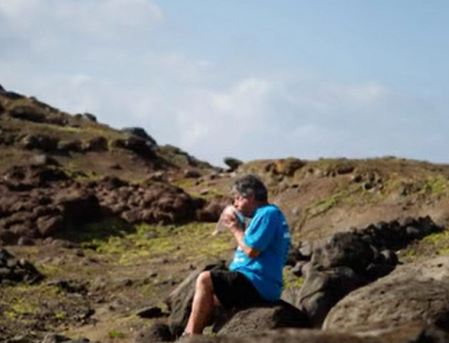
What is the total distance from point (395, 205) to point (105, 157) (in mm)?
16810

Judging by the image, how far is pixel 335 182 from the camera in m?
29.9

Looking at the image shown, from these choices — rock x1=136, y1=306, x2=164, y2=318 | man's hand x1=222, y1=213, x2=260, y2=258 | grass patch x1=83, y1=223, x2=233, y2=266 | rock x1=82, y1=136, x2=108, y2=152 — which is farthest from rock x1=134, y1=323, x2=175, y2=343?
rock x1=82, y1=136, x2=108, y2=152

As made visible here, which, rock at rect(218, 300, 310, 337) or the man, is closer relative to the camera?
rock at rect(218, 300, 310, 337)

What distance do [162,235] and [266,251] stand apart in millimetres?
20972

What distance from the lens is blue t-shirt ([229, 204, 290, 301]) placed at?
32.3ft

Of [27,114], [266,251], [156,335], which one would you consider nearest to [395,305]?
[266,251]

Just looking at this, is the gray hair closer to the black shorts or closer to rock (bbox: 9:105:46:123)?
the black shorts

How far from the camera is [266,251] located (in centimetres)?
999

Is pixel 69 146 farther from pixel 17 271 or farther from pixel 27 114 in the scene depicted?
pixel 17 271

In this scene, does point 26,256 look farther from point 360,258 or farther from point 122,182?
point 360,258

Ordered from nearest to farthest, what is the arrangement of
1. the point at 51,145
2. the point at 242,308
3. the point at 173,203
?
the point at 242,308, the point at 173,203, the point at 51,145

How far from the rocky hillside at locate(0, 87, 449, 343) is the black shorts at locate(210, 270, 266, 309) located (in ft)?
0.60

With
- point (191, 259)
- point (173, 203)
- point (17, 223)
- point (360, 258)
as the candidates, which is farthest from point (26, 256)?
point (360, 258)

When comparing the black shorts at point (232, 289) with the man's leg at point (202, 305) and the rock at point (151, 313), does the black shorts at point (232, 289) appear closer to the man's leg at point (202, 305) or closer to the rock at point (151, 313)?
the man's leg at point (202, 305)
